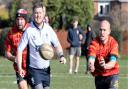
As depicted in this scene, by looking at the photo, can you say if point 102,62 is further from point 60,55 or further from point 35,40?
point 35,40

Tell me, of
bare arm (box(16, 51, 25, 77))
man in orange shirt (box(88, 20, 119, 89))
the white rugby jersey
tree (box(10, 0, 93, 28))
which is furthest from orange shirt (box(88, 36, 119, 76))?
tree (box(10, 0, 93, 28))

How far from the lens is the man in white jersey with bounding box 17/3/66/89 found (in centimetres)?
1048

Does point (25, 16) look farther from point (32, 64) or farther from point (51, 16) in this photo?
point (51, 16)

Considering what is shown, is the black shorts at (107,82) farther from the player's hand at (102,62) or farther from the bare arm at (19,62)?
the bare arm at (19,62)

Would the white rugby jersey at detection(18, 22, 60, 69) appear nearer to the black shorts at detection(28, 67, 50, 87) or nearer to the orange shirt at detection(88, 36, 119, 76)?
the black shorts at detection(28, 67, 50, 87)

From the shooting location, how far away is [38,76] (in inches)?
416

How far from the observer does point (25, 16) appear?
437 inches

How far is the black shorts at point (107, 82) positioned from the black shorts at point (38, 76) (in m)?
0.91

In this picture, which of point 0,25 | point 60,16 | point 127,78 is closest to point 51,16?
point 60,16

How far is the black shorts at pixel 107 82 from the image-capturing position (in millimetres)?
10359

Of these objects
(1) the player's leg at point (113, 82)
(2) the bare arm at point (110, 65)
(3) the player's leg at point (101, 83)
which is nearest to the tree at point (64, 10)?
(3) the player's leg at point (101, 83)

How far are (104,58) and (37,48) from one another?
119 cm

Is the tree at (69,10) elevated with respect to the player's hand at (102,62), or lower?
elevated

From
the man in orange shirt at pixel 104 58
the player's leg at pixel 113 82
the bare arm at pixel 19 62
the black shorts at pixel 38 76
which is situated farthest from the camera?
the black shorts at pixel 38 76
